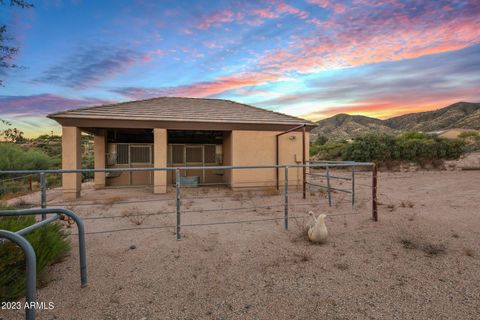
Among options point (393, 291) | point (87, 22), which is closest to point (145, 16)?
point (87, 22)

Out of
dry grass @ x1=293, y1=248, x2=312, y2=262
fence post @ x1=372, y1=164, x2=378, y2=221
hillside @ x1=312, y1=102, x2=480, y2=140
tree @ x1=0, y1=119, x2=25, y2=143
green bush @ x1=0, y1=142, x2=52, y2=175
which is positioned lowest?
dry grass @ x1=293, y1=248, x2=312, y2=262

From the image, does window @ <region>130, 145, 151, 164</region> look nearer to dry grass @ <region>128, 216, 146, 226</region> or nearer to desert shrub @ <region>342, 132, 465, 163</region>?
dry grass @ <region>128, 216, 146, 226</region>

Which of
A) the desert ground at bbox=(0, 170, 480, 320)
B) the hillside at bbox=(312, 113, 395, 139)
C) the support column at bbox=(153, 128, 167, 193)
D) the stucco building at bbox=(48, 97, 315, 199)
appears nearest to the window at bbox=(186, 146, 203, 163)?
the stucco building at bbox=(48, 97, 315, 199)

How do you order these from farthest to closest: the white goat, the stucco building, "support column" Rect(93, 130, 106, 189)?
"support column" Rect(93, 130, 106, 189) < the stucco building < the white goat

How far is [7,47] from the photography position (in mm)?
5625

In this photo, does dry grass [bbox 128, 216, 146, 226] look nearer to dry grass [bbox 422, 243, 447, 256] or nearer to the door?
dry grass [bbox 422, 243, 447, 256]

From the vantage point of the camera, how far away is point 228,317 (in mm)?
2395

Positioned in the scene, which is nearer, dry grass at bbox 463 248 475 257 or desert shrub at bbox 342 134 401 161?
dry grass at bbox 463 248 475 257

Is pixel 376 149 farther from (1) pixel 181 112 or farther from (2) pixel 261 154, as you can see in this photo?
(1) pixel 181 112

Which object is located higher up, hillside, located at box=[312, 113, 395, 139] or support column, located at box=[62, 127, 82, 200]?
hillside, located at box=[312, 113, 395, 139]

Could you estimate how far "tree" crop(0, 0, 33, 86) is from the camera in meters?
5.20

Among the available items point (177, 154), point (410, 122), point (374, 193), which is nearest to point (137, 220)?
point (374, 193)

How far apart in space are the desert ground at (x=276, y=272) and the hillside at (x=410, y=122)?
159 feet

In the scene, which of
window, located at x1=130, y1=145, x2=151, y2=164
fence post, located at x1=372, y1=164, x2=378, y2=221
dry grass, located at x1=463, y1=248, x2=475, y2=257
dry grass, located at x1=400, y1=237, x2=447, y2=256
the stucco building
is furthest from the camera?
window, located at x1=130, y1=145, x2=151, y2=164
